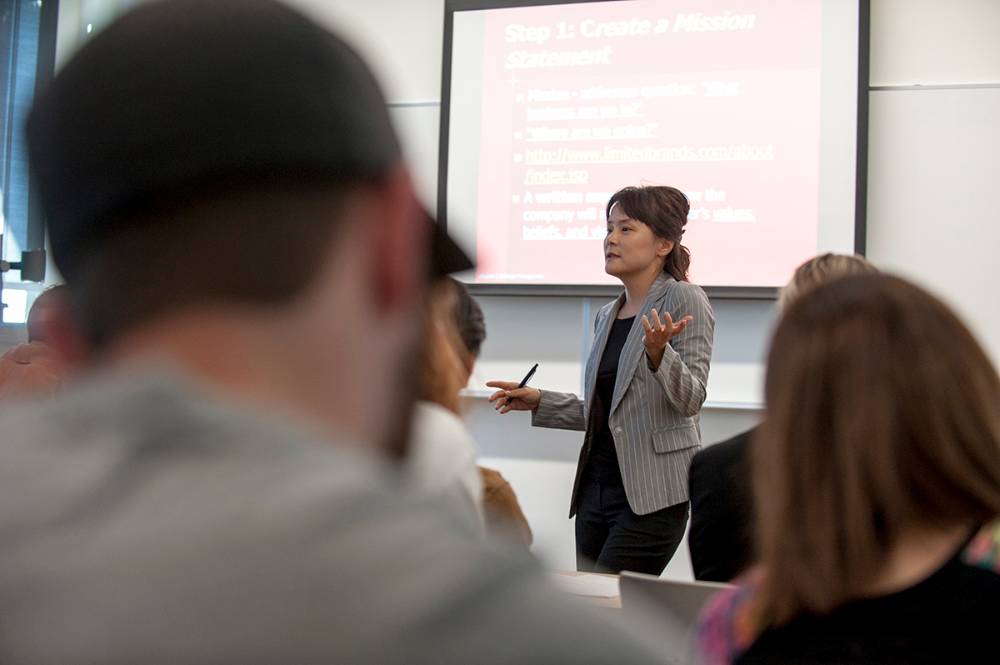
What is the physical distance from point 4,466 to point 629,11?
4.09m

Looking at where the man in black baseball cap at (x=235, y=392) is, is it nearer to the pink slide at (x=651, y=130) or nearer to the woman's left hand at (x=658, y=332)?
the woman's left hand at (x=658, y=332)

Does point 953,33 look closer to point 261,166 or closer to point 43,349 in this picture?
point 43,349

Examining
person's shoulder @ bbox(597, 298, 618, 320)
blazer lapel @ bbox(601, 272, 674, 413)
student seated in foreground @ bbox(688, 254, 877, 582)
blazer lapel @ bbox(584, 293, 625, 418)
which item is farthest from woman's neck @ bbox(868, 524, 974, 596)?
person's shoulder @ bbox(597, 298, 618, 320)

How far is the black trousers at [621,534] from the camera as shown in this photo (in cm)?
262

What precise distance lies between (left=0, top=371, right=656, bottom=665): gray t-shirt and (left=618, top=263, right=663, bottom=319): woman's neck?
8.45 feet

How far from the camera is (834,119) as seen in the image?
3832 millimetres

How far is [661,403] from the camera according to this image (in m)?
2.71

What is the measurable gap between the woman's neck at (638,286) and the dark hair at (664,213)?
0.05 meters

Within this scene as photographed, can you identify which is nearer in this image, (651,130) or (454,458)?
(454,458)

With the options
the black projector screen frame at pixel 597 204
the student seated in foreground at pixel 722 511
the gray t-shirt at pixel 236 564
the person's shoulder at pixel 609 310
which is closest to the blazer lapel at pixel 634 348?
the person's shoulder at pixel 609 310

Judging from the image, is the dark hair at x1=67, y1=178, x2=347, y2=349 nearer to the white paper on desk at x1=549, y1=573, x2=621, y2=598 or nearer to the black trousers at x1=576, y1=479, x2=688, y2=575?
the white paper on desk at x1=549, y1=573, x2=621, y2=598

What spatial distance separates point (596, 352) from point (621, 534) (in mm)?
594

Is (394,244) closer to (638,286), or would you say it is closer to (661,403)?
(661,403)

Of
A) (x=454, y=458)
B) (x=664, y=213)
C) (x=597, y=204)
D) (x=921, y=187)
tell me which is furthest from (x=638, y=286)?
(x=454, y=458)
